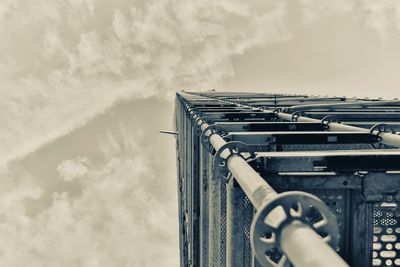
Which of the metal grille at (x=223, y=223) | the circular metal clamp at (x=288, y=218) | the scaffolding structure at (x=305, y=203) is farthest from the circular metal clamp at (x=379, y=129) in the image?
the circular metal clamp at (x=288, y=218)

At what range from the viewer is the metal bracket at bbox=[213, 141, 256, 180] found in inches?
189

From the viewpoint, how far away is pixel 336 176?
3896 millimetres

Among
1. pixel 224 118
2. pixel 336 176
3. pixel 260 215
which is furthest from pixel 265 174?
pixel 224 118

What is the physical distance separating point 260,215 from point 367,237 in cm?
180

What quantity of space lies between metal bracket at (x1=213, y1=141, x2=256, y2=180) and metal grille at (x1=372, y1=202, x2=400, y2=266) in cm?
138

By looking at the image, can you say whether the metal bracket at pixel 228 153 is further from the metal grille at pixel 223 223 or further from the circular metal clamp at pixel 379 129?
the circular metal clamp at pixel 379 129

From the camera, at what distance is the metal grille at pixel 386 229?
4055mm

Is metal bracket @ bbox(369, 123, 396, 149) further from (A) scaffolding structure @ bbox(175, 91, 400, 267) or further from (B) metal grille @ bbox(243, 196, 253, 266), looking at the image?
(B) metal grille @ bbox(243, 196, 253, 266)

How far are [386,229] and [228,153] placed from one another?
1874mm

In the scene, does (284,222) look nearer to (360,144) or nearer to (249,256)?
(249,256)

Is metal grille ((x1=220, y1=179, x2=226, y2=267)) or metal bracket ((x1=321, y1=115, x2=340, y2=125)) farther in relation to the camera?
metal bracket ((x1=321, y1=115, x2=340, y2=125))

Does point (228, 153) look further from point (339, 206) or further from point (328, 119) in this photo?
point (328, 119)

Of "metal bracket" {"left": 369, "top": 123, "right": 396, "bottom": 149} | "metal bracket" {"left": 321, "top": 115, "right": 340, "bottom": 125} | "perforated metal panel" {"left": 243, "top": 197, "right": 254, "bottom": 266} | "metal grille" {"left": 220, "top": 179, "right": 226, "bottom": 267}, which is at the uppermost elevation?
"metal bracket" {"left": 321, "top": 115, "right": 340, "bottom": 125}

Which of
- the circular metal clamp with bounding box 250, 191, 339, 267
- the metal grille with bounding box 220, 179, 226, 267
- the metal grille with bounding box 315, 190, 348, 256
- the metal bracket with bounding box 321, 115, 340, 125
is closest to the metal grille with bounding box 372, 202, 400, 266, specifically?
the metal grille with bounding box 315, 190, 348, 256
